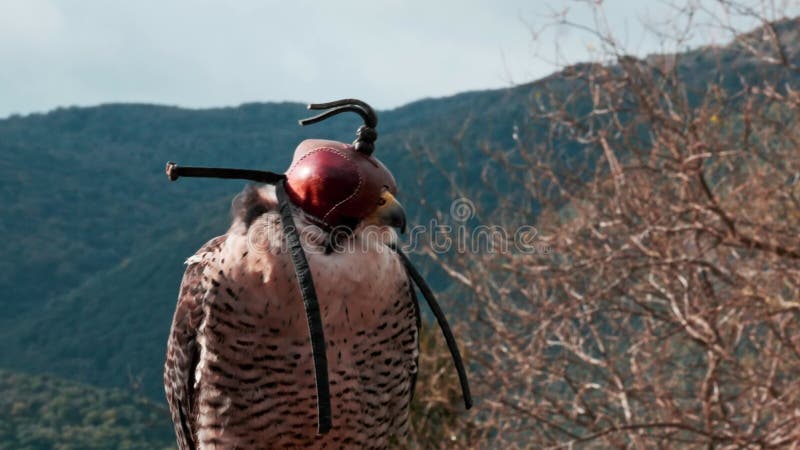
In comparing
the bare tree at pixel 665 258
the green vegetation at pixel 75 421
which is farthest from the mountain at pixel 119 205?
the bare tree at pixel 665 258

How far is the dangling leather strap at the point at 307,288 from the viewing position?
1.76 metres

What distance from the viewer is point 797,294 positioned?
7941mm

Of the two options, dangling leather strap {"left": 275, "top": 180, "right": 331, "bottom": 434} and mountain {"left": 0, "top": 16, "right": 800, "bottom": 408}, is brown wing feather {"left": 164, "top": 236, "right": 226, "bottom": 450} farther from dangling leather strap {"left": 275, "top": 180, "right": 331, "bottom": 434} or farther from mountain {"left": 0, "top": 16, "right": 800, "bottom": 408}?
mountain {"left": 0, "top": 16, "right": 800, "bottom": 408}

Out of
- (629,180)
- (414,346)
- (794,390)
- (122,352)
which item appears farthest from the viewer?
(122,352)

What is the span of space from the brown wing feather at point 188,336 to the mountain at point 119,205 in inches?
1034

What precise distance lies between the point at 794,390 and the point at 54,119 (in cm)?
6714

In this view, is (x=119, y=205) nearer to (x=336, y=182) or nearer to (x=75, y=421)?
(x=75, y=421)

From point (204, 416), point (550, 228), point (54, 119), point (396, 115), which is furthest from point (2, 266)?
point (204, 416)

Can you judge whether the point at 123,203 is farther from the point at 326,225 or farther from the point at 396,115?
the point at 326,225

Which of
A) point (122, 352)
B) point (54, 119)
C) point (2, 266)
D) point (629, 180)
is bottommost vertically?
point (122, 352)

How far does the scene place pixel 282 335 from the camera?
2018mm

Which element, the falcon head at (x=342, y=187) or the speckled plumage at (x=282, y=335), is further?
the speckled plumage at (x=282, y=335)

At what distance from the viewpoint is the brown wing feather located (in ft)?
7.29

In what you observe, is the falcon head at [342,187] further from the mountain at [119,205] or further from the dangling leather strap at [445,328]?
the mountain at [119,205]
